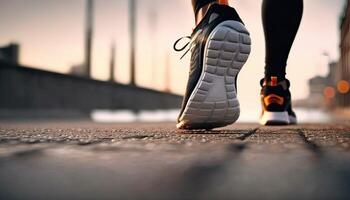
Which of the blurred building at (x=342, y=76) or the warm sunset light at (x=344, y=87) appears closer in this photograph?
the warm sunset light at (x=344, y=87)

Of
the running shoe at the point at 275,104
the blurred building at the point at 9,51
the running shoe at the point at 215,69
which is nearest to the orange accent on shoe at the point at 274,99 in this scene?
the running shoe at the point at 275,104

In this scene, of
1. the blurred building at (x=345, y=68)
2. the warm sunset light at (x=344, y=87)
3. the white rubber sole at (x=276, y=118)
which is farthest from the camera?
the blurred building at (x=345, y=68)

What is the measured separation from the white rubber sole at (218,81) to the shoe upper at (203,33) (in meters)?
0.02

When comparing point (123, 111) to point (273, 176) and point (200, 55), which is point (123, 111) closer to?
point (200, 55)

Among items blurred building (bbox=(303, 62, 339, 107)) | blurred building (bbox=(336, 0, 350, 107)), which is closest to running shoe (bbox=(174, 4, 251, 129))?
blurred building (bbox=(336, 0, 350, 107))

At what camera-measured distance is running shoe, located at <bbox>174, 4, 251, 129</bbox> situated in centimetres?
192

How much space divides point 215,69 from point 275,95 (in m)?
0.82

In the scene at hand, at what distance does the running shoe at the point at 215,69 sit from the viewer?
192 centimetres

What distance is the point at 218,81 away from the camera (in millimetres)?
1944

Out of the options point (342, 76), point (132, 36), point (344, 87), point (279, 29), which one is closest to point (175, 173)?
point (279, 29)

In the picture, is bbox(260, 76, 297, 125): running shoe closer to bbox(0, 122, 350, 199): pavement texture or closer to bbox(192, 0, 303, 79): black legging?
bbox(192, 0, 303, 79): black legging

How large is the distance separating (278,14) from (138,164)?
6.83 ft

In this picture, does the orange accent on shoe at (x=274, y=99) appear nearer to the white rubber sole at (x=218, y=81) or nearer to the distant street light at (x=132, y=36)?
the white rubber sole at (x=218, y=81)

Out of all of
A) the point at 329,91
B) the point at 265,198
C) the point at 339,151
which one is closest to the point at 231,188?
the point at 265,198
